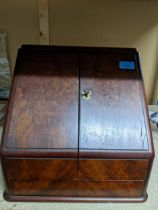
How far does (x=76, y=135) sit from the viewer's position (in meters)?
0.97

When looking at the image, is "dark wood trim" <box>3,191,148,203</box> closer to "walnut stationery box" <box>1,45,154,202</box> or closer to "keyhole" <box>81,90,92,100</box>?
"walnut stationery box" <box>1,45,154,202</box>

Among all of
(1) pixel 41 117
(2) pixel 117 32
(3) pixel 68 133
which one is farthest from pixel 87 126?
A: (2) pixel 117 32

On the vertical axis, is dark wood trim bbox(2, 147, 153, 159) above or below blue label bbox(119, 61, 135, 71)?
below

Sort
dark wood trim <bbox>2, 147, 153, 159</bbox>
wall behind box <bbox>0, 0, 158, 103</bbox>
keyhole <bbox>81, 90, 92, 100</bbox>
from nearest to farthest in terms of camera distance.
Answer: dark wood trim <bbox>2, 147, 153, 159</bbox> < keyhole <bbox>81, 90, 92, 100</bbox> < wall behind box <bbox>0, 0, 158, 103</bbox>

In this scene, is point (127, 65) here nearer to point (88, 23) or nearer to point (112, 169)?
point (112, 169)

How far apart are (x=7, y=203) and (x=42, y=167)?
0.87 ft

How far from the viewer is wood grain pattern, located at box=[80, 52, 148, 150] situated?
38.1 inches

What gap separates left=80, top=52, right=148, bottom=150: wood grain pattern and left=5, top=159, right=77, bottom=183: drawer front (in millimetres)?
120

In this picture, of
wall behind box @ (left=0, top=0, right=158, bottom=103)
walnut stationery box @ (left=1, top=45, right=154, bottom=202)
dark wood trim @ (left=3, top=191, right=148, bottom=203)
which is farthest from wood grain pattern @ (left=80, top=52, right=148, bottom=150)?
wall behind box @ (left=0, top=0, right=158, bottom=103)

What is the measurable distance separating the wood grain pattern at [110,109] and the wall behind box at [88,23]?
2.05 feet

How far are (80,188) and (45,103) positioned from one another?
434 mm

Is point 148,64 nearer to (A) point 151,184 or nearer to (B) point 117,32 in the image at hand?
(B) point 117,32

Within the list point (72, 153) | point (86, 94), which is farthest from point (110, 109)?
point (72, 153)

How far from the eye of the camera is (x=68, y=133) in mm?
979
